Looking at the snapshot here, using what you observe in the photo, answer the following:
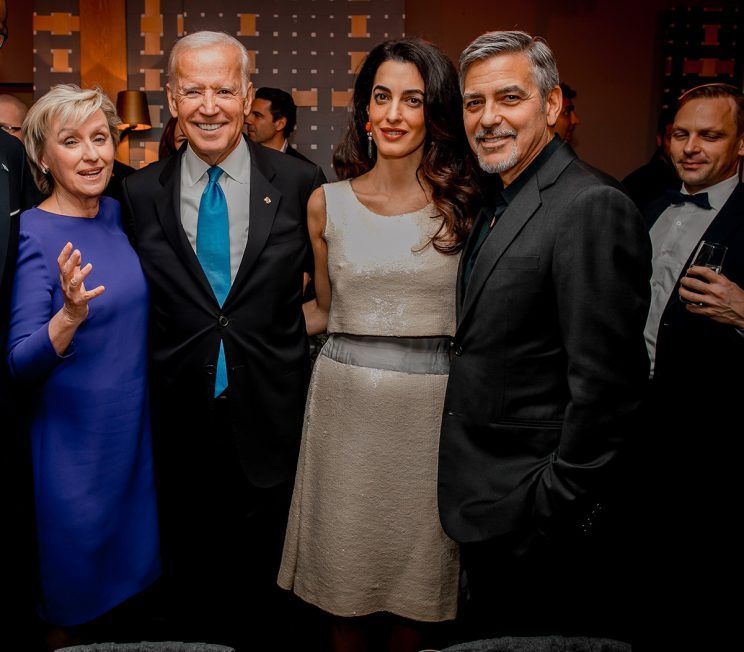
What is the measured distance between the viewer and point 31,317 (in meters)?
2.09

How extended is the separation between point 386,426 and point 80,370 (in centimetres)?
95

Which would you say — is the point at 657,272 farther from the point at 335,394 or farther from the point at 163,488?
the point at 163,488

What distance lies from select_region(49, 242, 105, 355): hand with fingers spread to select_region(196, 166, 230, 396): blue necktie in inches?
14.1

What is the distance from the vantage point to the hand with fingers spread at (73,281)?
6.40 ft

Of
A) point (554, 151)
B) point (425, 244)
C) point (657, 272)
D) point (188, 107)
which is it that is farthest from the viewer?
point (657, 272)

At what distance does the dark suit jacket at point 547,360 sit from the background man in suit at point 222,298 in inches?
25.6

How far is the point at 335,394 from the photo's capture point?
2152 millimetres

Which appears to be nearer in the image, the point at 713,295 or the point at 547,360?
the point at 547,360

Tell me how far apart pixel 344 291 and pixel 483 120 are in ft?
2.10

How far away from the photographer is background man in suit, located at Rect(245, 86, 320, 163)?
5414 mm

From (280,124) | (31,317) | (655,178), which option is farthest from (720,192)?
(280,124)

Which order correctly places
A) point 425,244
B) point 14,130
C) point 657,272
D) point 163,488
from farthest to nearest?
1. point 14,130
2. point 657,272
3. point 163,488
4. point 425,244

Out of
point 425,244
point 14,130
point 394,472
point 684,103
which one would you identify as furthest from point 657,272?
point 14,130

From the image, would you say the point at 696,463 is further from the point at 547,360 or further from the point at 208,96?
the point at 208,96
